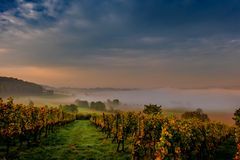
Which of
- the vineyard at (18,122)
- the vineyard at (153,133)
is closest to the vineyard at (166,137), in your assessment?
the vineyard at (153,133)

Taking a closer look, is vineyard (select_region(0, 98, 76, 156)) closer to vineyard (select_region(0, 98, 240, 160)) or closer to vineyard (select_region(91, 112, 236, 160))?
vineyard (select_region(0, 98, 240, 160))

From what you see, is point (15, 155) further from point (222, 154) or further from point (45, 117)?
point (222, 154)

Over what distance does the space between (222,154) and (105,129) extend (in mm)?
28723

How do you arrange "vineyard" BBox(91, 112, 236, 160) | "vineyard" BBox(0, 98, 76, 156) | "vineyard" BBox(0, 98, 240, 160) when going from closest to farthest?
A: "vineyard" BBox(91, 112, 236, 160), "vineyard" BBox(0, 98, 240, 160), "vineyard" BBox(0, 98, 76, 156)

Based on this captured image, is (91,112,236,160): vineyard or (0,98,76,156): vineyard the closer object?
(91,112,236,160): vineyard

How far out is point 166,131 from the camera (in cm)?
2427

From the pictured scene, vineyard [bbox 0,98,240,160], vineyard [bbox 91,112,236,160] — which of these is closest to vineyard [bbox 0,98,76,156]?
vineyard [bbox 0,98,240,160]

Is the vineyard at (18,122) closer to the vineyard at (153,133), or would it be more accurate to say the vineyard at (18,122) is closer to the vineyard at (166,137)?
the vineyard at (153,133)

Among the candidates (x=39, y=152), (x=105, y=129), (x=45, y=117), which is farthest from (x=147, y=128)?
(x=105, y=129)

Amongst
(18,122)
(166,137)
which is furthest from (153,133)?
(18,122)

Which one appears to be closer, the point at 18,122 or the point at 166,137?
the point at 166,137

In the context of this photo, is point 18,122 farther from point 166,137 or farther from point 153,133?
point 166,137

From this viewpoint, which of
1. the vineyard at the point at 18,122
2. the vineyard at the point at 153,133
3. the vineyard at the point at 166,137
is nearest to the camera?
the vineyard at the point at 166,137

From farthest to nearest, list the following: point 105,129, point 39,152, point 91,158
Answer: point 105,129 → point 39,152 → point 91,158
